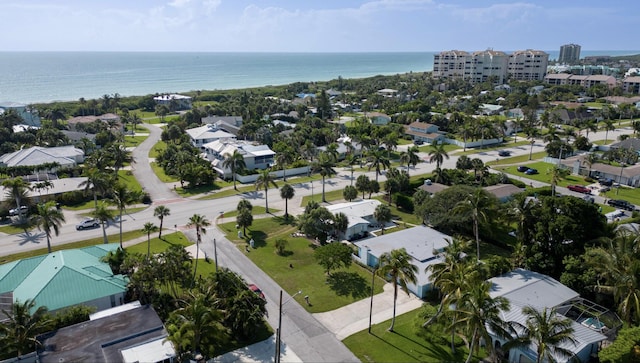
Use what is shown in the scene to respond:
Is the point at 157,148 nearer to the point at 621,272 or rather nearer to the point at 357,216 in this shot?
the point at 357,216

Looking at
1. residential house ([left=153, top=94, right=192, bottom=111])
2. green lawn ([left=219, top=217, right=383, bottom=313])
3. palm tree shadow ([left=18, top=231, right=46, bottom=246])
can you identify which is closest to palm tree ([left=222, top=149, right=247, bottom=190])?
green lawn ([left=219, top=217, right=383, bottom=313])

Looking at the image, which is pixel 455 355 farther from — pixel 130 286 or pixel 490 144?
pixel 490 144

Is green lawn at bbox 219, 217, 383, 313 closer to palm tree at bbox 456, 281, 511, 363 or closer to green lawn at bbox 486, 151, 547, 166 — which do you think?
palm tree at bbox 456, 281, 511, 363

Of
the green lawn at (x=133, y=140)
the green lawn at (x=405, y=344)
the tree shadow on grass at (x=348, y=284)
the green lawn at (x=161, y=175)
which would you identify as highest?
the green lawn at (x=133, y=140)

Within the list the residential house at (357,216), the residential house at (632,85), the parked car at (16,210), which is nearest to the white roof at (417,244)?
the residential house at (357,216)

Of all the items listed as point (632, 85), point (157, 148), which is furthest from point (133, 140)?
point (632, 85)

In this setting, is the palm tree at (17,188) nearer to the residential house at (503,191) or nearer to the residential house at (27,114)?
the residential house at (503,191)
